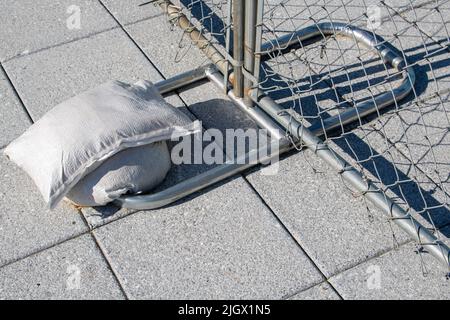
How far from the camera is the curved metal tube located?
11.6ft

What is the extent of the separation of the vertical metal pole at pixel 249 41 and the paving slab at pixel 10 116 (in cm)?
119

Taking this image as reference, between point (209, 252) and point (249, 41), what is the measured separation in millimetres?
1081

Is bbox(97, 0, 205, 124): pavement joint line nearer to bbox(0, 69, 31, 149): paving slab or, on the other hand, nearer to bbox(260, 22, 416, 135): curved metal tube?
bbox(260, 22, 416, 135): curved metal tube

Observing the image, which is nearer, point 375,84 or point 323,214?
point 323,214

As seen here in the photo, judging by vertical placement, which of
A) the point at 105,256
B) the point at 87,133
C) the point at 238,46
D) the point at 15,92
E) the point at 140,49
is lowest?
the point at 15,92

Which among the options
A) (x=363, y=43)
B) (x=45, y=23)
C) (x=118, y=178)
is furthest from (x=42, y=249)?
(x=363, y=43)

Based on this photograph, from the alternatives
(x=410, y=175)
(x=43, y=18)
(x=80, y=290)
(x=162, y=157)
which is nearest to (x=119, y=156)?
(x=162, y=157)

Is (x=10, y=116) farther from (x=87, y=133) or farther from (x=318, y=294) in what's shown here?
(x=318, y=294)

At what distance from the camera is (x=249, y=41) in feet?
11.1

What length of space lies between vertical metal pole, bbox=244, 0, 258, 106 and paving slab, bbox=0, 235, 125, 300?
1.18 meters

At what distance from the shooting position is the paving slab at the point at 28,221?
3066mm

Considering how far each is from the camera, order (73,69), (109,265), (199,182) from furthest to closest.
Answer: (73,69) < (199,182) < (109,265)

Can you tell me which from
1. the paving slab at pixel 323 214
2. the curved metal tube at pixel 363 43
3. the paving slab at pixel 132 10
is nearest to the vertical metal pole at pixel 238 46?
the curved metal tube at pixel 363 43

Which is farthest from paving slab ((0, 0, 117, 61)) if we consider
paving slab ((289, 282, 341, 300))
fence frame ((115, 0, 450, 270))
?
paving slab ((289, 282, 341, 300))
